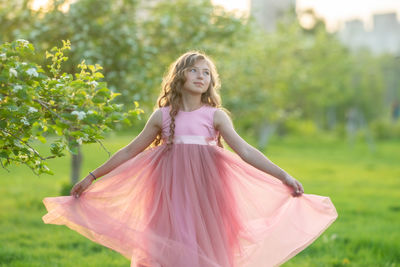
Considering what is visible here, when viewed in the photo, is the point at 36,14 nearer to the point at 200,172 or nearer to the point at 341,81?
the point at 200,172

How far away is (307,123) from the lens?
37.8m

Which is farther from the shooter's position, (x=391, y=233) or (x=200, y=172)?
(x=391, y=233)

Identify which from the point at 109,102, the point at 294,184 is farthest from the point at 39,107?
the point at 294,184


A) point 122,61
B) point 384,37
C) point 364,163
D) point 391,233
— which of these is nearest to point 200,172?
point 391,233

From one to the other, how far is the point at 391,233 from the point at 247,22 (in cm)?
553

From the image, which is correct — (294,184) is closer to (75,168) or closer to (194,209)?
(194,209)

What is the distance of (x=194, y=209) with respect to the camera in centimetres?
373

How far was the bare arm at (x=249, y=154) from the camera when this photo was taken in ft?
12.6

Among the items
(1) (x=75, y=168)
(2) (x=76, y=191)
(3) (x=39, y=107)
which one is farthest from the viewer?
(1) (x=75, y=168)

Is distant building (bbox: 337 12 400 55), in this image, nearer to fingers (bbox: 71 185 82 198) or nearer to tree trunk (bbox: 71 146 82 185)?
tree trunk (bbox: 71 146 82 185)

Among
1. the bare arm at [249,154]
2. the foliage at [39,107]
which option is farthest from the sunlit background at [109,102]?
the bare arm at [249,154]

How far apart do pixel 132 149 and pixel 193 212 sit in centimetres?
73

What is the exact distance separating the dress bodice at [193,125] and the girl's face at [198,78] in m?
0.16

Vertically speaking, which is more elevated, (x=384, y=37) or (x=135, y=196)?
(x=384, y=37)
